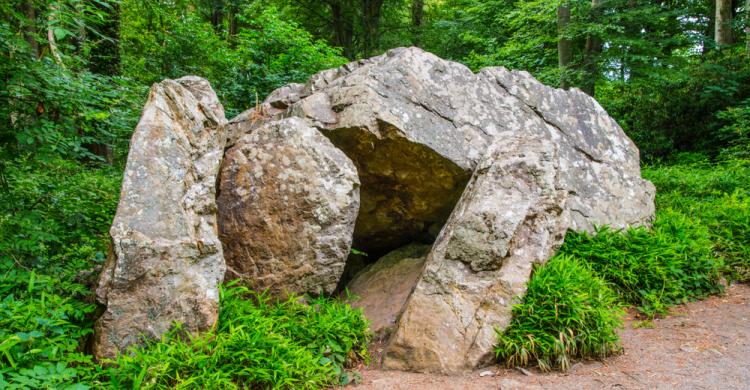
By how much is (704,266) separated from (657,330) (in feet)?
4.39

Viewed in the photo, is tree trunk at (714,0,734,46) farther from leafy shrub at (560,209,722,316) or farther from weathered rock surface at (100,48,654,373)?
leafy shrub at (560,209,722,316)

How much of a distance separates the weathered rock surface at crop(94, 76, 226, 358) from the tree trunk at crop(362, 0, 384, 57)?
9.47 meters

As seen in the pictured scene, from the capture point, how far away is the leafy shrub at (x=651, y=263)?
14.9ft

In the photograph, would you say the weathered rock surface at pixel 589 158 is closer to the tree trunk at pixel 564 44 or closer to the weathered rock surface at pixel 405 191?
the weathered rock surface at pixel 405 191

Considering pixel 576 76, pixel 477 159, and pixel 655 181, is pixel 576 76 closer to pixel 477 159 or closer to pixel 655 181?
pixel 655 181

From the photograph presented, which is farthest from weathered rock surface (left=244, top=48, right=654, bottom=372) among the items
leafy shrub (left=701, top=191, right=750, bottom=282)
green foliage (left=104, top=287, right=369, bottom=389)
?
leafy shrub (left=701, top=191, right=750, bottom=282)

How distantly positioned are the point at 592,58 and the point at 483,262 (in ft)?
19.7

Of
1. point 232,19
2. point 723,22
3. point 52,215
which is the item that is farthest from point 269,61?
point 723,22

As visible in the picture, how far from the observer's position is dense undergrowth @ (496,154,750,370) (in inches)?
138

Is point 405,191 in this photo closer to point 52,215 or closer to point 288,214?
point 288,214

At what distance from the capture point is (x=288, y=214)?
4090 millimetres

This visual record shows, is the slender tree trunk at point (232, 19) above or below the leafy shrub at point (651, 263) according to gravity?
above

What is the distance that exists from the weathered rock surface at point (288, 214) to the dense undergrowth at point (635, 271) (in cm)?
170

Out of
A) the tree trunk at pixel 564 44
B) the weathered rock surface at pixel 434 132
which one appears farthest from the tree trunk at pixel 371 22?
the weathered rock surface at pixel 434 132
